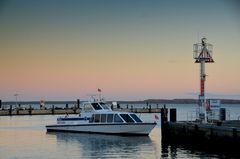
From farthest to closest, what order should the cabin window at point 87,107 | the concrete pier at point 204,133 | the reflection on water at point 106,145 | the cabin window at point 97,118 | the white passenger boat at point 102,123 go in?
the cabin window at point 87,107
the cabin window at point 97,118
the white passenger boat at point 102,123
the reflection on water at point 106,145
the concrete pier at point 204,133

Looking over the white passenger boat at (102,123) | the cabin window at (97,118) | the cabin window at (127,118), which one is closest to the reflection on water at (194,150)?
the white passenger boat at (102,123)

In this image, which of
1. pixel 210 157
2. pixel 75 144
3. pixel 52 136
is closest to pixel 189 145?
pixel 210 157

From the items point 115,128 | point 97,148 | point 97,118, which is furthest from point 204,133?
point 97,118

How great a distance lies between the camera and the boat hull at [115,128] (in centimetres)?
4747

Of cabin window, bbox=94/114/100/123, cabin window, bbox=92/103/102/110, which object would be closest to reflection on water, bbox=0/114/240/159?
cabin window, bbox=94/114/100/123

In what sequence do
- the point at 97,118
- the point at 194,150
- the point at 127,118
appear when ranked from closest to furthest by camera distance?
the point at 194,150, the point at 127,118, the point at 97,118

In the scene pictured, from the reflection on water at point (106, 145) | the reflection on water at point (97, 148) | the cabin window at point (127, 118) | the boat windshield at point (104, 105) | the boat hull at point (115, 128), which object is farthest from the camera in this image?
the boat windshield at point (104, 105)

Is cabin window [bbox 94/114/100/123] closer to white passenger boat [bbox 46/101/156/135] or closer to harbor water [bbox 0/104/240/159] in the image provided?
white passenger boat [bbox 46/101/156/135]

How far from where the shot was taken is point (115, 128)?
48.5 m

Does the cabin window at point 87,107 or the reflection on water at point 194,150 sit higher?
the cabin window at point 87,107

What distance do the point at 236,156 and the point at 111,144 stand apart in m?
12.3

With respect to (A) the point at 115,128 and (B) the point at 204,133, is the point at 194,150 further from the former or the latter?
(A) the point at 115,128

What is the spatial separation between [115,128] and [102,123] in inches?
65.5

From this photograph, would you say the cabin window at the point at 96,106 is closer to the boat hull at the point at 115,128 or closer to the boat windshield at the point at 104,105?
the boat windshield at the point at 104,105
